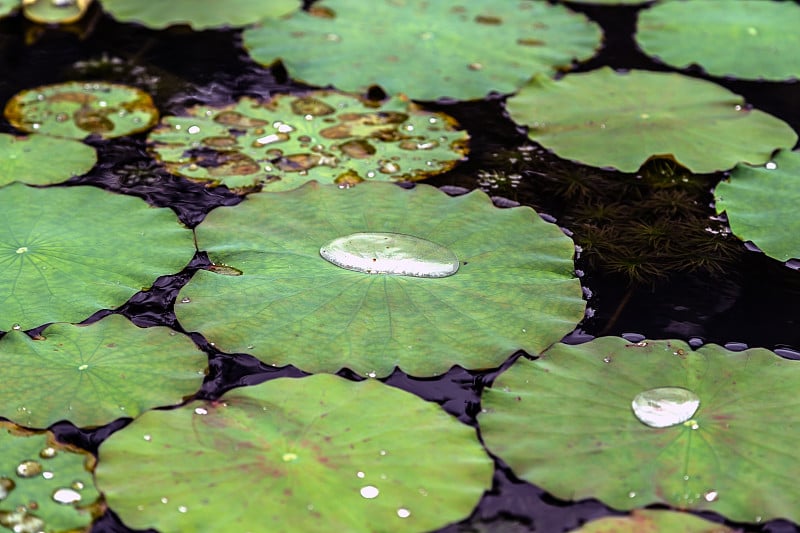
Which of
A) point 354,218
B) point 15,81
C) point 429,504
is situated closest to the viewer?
point 429,504

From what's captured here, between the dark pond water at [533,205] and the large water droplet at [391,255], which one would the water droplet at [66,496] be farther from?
the large water droplet at [391,255]

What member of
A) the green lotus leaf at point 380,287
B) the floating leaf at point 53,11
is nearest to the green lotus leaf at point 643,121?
the green lotus leaf at point 380,287

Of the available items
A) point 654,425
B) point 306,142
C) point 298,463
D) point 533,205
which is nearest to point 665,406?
point 654,425

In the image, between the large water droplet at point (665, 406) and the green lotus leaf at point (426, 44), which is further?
the green lotus leaf at point (426, 44)

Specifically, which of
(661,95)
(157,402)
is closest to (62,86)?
(157,402)

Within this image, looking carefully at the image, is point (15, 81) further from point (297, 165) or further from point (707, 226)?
point (707, 226)

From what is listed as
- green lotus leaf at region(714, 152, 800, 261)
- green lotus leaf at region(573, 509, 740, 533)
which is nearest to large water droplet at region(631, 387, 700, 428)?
green lotus leaf at region(573, 509, 740, 533)
